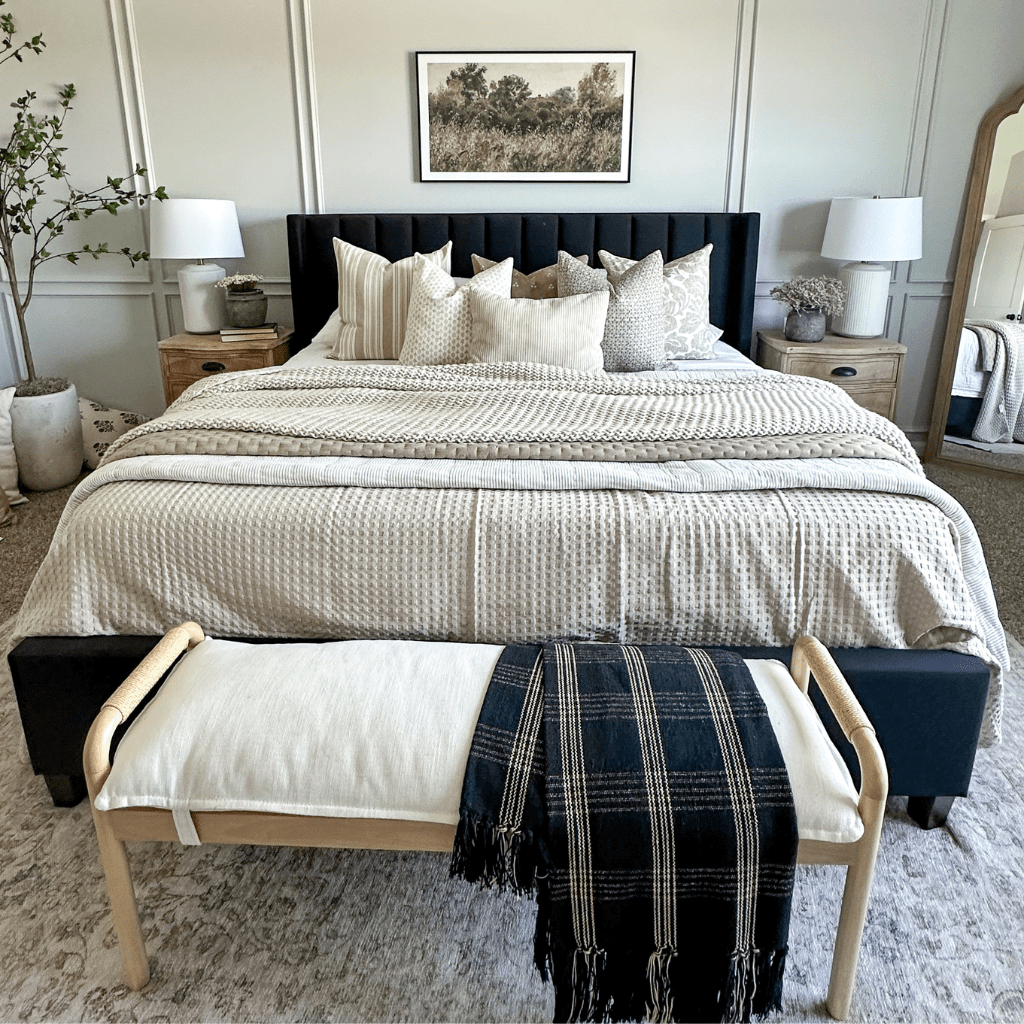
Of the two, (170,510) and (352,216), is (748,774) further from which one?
(352,216)

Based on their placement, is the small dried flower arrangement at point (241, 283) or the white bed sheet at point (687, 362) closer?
the white bed sheet at point (687, 362)

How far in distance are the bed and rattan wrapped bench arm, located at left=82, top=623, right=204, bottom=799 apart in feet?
0.93

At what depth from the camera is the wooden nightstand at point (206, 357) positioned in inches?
147

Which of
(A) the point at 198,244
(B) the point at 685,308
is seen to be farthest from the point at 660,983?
(A) the point at 198,244

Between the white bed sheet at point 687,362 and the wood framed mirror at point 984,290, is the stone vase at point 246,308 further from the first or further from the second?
the wood framed mirror at point 984,290

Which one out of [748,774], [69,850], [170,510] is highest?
[170,510]

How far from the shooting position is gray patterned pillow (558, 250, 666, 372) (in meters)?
3.11

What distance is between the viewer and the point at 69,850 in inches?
70.4

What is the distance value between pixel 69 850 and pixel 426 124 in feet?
10.7

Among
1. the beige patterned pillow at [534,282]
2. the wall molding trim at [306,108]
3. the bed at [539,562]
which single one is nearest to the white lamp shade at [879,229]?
the beige patterned pillow at [534,282]

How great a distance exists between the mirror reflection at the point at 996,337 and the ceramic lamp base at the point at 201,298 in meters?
3.46

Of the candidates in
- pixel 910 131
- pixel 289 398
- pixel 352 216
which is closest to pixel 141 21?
pixel 352 216

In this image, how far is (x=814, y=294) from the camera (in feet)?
12.2

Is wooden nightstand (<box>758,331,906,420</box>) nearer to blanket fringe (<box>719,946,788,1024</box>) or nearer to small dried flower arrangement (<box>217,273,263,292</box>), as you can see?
small dried flower arrangement (<box>217,273,263,292</box>)
